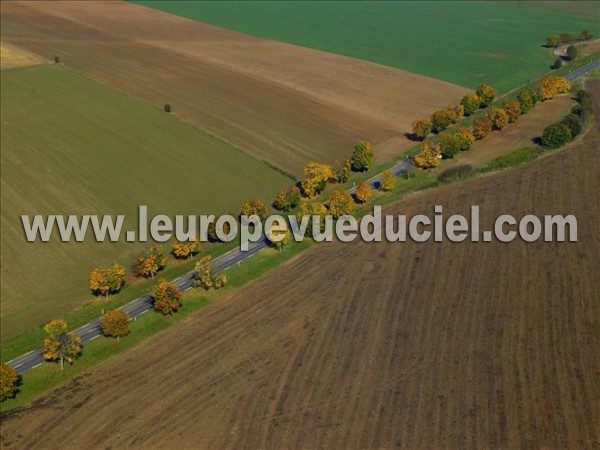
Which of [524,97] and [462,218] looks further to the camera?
[524,97]

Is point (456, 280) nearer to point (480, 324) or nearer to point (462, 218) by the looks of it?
point (480, 324)

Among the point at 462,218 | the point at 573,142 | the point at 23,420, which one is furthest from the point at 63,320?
the point at 573,142

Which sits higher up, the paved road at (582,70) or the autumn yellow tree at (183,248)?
the paved road at (582,70)

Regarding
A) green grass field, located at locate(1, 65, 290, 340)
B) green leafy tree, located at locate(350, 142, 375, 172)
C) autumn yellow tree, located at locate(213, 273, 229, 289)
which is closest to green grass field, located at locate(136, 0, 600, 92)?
green leafy tree, located at locate(350, 142, 375, 172)

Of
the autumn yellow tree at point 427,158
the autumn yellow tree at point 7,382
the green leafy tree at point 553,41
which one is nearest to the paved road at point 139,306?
the autumn yellow tree at point 7,382

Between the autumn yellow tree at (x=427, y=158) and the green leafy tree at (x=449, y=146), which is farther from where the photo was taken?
the green leafy tree at (x=449, y=146)

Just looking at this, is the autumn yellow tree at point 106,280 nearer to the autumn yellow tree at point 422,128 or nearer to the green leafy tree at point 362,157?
the green leafy tree at point 362,157

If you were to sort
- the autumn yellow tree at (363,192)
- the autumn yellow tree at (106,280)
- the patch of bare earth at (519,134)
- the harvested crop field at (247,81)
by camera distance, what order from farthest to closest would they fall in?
the harvested crop field at (247,81)
the patch of bare earth at (519,134)
the autumn yellow tree at (363,192)
the autumn yellow tree at (106,280)

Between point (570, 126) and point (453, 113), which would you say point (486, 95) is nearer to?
point (453, 113)
